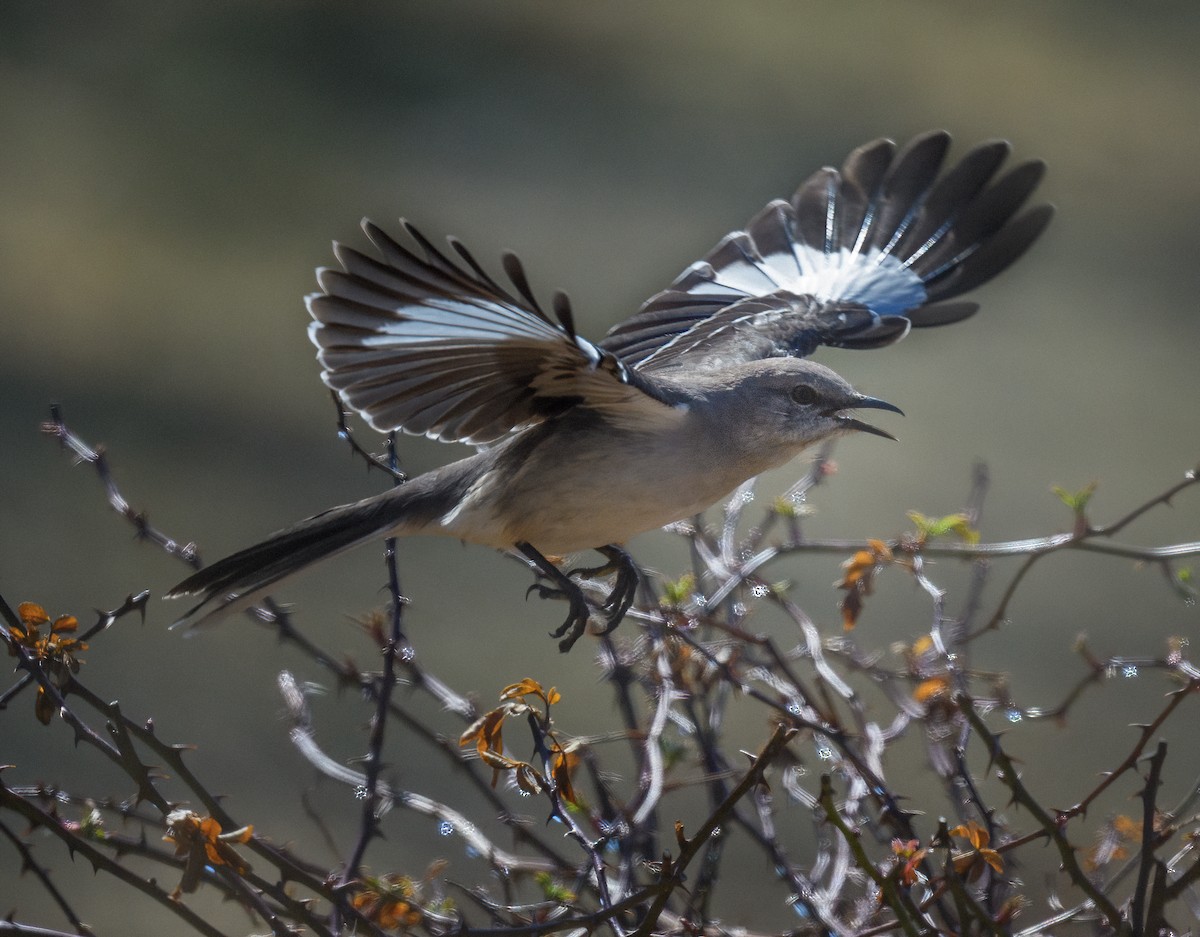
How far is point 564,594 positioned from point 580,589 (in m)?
0.06

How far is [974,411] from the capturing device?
4.99m

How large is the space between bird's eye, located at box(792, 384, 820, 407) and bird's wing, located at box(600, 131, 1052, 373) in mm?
346

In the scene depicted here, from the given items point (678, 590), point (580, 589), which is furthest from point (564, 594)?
point (678, 590)

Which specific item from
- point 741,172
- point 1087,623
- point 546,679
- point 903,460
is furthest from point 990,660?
point 741,172

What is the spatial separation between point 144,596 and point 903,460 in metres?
3.78

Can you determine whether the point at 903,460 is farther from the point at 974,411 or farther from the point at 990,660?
the point at 990,660

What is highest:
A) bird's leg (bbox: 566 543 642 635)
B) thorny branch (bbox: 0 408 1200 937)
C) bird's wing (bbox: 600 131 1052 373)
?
bird's wing (bbox: 600 131 1052 373)

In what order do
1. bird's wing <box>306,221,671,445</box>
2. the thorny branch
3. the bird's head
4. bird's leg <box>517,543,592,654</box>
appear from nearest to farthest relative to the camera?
the thorny branch → bird's wing <box>306,221,671,445</box> → bird's leg <box>517,543,592,654</box> → the bird's head

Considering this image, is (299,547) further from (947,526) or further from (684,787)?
(947,526)

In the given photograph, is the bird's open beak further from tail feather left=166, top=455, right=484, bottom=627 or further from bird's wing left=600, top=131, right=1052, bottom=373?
tail feather left=166, top=455, right=484, bottom=627

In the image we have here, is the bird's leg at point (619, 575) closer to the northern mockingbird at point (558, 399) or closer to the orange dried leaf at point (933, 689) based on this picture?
the northern mockingbird at point (558, 399)

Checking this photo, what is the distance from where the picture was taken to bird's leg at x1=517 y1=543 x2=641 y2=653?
1.92 meters

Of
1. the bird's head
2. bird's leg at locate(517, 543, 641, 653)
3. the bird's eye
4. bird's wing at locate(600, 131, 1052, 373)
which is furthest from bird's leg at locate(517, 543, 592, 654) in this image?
bird's wing at locate(600, 131, 1052, 373)

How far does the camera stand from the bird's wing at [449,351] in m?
1.61
